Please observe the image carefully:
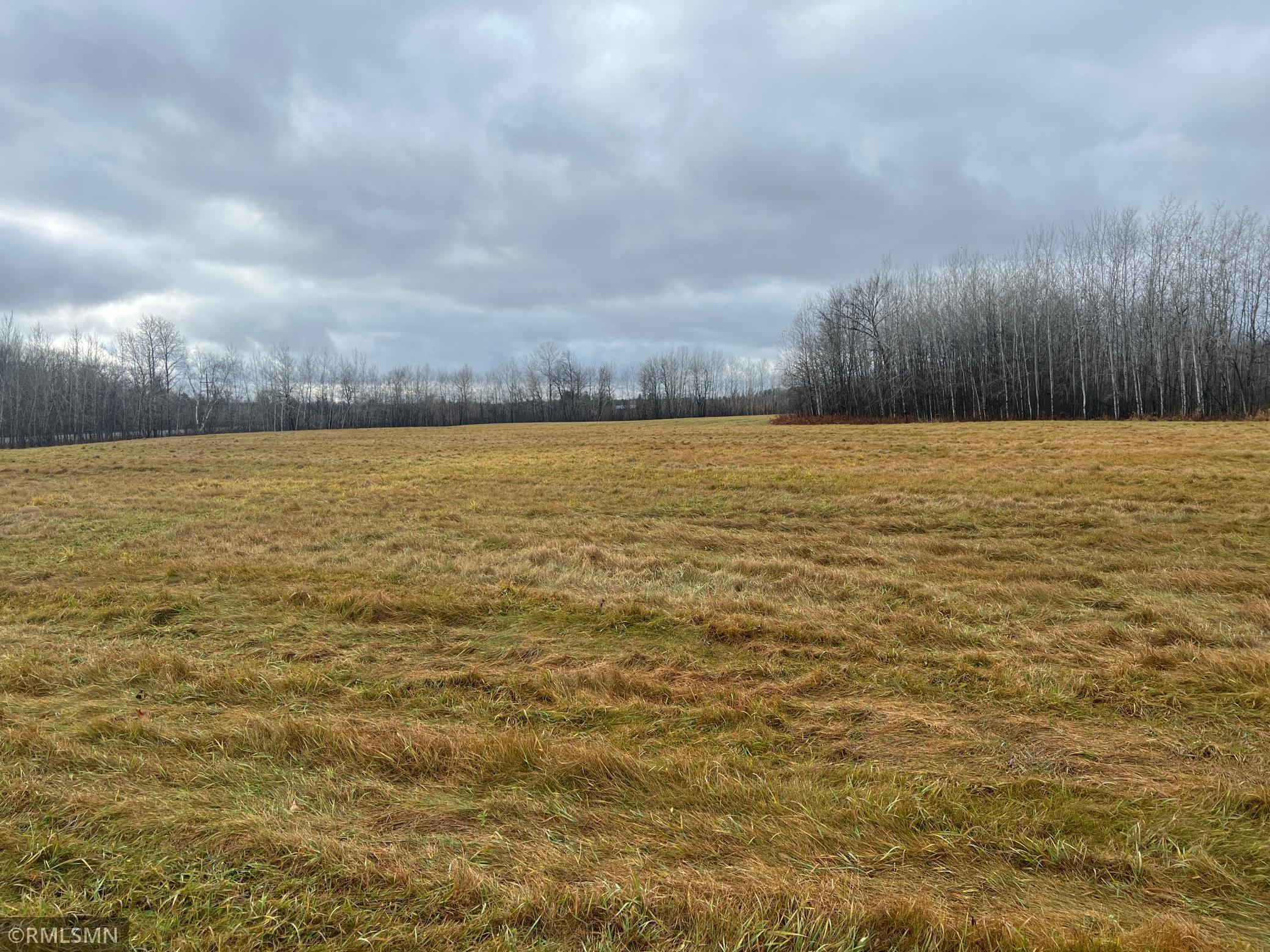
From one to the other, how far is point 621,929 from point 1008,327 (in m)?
62.1

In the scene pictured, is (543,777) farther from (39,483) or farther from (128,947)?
(39,483)

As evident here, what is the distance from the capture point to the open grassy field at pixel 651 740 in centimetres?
212

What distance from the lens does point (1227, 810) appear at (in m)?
2.55

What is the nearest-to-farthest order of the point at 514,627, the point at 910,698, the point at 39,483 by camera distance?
1. the point at 910,698
2. the point at 514,627
3. the point at 39,483

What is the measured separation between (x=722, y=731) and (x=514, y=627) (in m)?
2.39

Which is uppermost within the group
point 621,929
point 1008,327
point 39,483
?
point 1008,327

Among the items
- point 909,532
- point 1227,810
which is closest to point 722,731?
point 1227,810

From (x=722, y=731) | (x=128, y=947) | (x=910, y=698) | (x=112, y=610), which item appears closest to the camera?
(x=128, y=947)

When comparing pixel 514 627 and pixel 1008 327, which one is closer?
pixel 514 627

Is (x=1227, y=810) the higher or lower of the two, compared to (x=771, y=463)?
lower

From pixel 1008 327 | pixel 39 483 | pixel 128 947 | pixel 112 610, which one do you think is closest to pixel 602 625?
pixel 128 947

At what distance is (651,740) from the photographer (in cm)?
328

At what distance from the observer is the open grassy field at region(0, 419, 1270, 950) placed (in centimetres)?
212

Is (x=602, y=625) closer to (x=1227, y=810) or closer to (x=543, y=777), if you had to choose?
(x=543, y=777)
